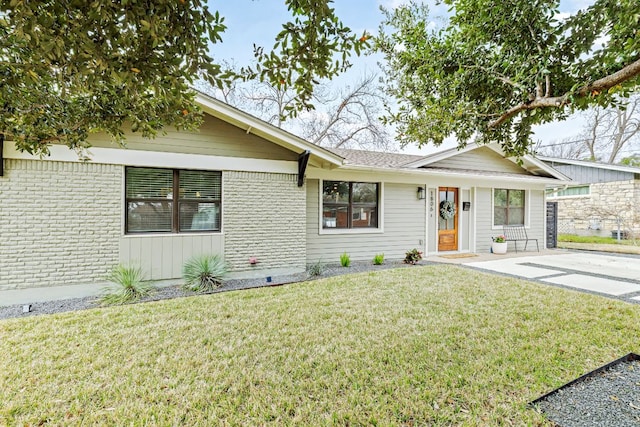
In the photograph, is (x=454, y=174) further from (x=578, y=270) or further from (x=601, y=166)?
(x=601, y=166)

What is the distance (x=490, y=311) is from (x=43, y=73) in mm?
5619

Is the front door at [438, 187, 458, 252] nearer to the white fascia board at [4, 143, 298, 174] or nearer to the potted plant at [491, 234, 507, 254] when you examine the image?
the potted plant at [491, 234, 507, 254]

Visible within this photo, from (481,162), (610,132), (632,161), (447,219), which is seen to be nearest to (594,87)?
(447,219)

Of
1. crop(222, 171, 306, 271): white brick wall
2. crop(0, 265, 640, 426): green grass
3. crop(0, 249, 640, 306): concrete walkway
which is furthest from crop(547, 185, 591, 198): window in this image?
crop(222, 171, 306, 271): white brick wall

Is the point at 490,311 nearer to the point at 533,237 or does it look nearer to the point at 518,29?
the point at 518,29

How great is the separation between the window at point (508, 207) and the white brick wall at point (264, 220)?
7.62m

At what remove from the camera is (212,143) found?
6.50m

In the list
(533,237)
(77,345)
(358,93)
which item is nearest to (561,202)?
(533,237)

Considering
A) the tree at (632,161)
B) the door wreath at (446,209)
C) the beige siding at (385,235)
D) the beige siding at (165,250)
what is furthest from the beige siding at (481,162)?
the tree at (632,161)

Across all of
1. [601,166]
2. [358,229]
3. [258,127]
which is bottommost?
[358,229]

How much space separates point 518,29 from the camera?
11.0 ft

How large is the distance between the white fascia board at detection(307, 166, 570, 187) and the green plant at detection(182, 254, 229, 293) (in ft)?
10.7

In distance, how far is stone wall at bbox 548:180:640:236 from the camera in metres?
14.3

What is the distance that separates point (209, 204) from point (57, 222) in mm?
2593
